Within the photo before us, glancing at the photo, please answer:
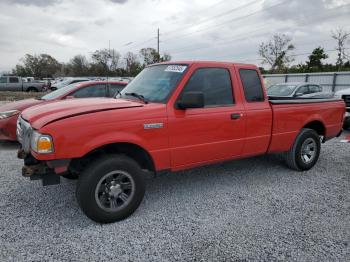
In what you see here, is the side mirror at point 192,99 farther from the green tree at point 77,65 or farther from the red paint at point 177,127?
the green tree at point 77,65

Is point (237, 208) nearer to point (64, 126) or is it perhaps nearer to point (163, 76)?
point (163, 76)

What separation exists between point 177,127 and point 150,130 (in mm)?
374

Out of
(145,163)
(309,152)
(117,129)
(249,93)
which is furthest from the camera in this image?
(309,152)

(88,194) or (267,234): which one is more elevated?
(88,194)

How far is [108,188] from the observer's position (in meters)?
3.33

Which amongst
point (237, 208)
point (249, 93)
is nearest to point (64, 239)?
point (237, 208)

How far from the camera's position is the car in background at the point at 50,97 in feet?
20.2

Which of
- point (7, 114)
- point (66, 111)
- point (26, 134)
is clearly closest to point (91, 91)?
point (7, 114)

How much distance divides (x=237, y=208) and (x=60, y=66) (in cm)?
8708

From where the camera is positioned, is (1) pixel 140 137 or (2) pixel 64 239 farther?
(1) pixel 140 137

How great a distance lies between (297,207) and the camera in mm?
3818

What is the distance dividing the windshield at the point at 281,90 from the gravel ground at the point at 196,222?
8918 mm

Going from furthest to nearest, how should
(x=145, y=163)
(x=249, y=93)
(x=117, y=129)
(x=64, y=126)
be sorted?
1. (x=249, y=93)
2. (x=145, y=163)
3. (x=117, y=129)
4. (x=64, y=126)

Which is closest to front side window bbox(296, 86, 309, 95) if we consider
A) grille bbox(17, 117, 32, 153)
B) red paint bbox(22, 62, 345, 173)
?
red paint bbox(22, 62, 345, 173)
